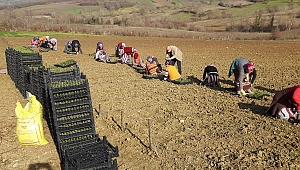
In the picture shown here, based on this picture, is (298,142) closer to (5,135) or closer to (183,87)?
(183,87)

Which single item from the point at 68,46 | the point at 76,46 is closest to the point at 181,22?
the point at 68,46

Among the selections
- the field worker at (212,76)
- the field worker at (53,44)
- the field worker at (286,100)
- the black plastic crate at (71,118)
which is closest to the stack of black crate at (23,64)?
the black plastic crate at (71,118)

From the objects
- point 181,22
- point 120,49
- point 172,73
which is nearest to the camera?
point 172,73

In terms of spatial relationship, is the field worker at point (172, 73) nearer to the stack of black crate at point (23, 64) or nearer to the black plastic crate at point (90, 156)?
the stack of black crate at point (23, 64)

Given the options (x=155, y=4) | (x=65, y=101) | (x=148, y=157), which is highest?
(x=155, y=4)

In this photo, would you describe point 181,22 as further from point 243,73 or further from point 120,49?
point 243,73

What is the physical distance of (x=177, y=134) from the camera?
291 inches

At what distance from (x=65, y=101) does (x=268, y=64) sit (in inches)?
574

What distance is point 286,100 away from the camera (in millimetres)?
7672

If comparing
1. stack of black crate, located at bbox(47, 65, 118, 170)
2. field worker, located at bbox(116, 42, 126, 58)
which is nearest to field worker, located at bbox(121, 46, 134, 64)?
field worker, located at bbox(116, 42, 126, 58)

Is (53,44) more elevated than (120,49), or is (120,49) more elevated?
(53,44)

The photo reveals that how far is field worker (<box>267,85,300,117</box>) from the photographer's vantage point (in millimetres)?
7160

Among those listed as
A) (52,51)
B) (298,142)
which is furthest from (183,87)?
(52,51)

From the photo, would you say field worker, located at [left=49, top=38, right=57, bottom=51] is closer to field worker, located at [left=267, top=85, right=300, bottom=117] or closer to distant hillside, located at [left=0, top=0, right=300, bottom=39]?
field worker, located at [left=267, top=85, right=300, bottom=117]
